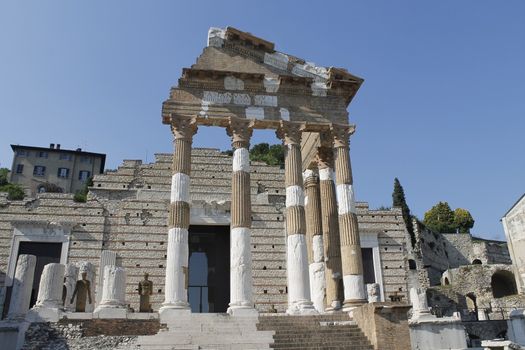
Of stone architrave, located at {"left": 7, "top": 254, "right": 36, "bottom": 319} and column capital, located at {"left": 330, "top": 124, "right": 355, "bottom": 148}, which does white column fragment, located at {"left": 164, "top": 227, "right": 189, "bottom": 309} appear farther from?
column capital, located at {"left": 330, "top": 124, "right": 355, "bottom": 148}

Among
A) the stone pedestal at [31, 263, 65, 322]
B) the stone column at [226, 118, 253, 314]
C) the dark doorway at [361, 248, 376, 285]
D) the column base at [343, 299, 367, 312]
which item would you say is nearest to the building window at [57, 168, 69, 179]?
the dark doorway at [361, 248, 376, 285]

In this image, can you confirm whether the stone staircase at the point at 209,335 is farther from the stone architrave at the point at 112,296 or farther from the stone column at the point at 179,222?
the stone architrave at the point at 112,296

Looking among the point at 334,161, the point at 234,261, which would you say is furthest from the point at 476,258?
the point at 234,261

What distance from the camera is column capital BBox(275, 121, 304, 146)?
18016mm

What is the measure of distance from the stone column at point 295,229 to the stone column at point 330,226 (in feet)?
5.03

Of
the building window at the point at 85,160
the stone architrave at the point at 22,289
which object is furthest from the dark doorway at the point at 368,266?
the building window at the point at 85,160

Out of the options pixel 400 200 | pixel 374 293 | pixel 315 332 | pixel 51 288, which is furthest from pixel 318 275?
pixel 400 200

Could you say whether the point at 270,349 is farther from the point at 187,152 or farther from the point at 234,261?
the point at 187,152

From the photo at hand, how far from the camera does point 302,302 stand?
603 inches

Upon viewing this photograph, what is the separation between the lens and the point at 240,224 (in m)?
16.0

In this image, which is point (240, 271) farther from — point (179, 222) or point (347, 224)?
point (347, 224)

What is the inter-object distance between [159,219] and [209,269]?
11.7 ft

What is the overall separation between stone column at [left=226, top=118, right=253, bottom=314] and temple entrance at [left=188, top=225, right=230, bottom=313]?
595 cm

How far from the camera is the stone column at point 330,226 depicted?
55.6 ft
